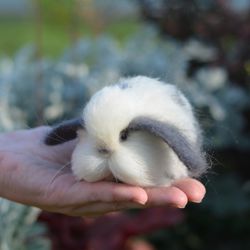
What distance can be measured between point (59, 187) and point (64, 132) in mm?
175

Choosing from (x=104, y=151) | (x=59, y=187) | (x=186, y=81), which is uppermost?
(x=104, y=151)

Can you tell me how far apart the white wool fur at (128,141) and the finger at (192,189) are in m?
0.02

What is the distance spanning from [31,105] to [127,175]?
1584mm

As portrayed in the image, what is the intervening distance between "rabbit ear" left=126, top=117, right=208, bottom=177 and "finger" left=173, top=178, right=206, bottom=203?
39mm

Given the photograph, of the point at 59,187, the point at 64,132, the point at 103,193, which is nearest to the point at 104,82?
the point at 64,132

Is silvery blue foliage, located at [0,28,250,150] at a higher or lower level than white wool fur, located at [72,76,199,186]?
lower

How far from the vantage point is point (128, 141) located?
1612 mm

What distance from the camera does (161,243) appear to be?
319 cm

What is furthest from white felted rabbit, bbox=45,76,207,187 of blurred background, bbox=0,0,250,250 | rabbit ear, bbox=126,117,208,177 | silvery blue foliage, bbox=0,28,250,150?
silvery blue foliage, bbox=0,28,250,150

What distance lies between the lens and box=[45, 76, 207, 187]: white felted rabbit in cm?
159

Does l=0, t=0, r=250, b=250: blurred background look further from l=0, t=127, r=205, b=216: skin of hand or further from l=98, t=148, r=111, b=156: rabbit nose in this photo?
l=98, t=148, r=111, b=156: rabbit nose

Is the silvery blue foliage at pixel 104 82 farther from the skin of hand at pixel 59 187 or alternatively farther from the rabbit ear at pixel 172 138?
the rabbit ear at pixel 172 138

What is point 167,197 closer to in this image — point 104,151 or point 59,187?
point 104,151

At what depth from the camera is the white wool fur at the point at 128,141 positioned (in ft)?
5.20
